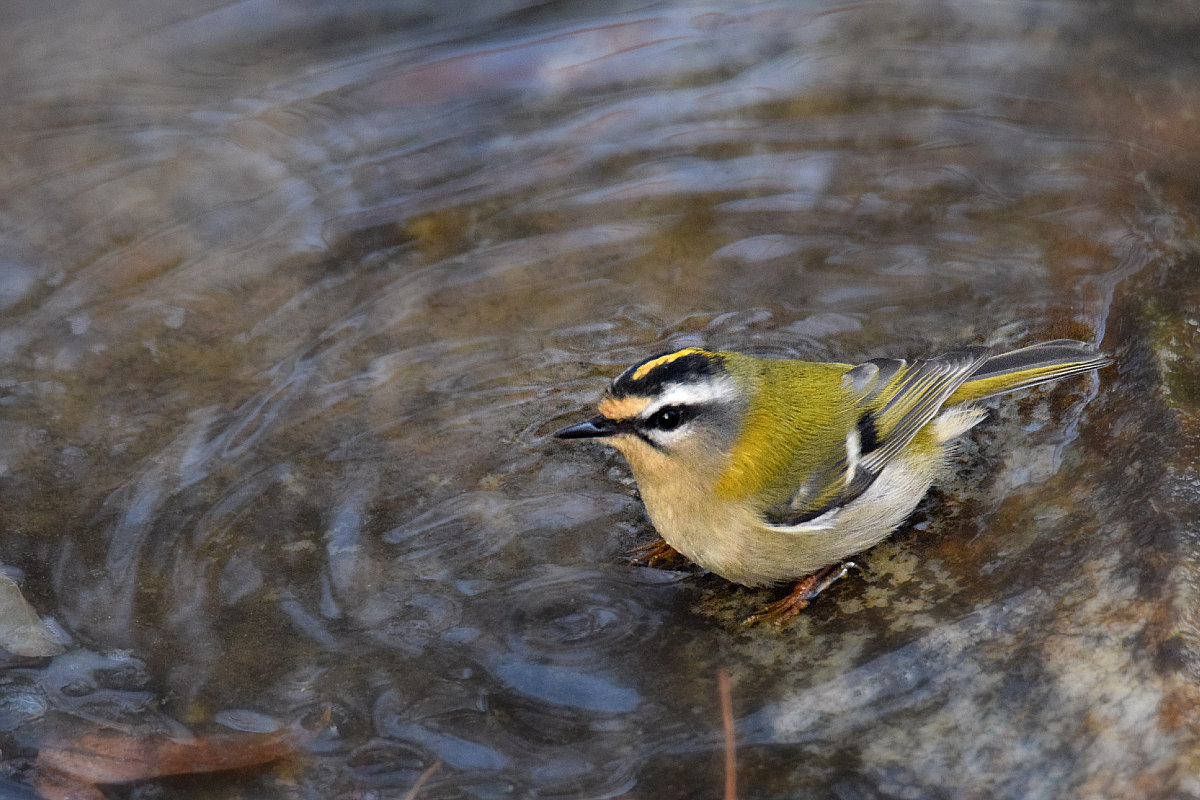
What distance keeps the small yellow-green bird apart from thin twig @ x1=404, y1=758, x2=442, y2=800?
103 centimetres

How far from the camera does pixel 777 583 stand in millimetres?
3686

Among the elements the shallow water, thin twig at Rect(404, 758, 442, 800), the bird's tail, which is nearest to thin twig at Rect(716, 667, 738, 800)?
the shallow water

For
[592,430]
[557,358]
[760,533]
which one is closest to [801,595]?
[760,533]

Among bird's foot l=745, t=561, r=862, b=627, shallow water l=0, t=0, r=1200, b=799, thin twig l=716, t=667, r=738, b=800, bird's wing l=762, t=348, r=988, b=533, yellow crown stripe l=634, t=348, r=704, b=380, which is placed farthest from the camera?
bird's wing l=762, t=348, r=988, b=533

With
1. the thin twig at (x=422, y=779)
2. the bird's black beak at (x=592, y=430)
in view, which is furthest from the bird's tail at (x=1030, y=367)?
the thin twig at (x=422, y=779)

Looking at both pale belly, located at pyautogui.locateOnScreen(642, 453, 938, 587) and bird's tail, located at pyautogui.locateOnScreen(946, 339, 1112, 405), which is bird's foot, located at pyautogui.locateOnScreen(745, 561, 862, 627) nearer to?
pale belly, located at pyautogui.locateOnScreen(642, 453, 938, 587)

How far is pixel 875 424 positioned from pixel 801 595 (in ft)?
2.27

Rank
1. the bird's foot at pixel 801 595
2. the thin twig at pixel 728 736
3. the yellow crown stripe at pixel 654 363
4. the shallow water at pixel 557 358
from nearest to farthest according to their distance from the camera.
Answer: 1. the thin twig at pixel 728 736
2. the shallow water at pixel 557 358
3. the bird's foot at pixel 801 595
4. the yellow crown stripe at pixel 654 363

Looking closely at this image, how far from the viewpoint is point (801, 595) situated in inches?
139

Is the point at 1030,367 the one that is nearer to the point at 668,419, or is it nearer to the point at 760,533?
the point at 760,533

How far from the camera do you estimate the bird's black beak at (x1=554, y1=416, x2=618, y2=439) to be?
3.57 m

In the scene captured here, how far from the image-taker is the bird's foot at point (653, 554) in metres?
3.71

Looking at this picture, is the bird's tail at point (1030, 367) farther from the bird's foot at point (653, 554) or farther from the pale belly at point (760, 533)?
the bird's foot at point (653, 554)

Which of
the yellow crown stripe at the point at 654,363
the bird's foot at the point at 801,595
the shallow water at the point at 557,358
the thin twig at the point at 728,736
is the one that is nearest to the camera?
the thin twig at the point at 728,736
